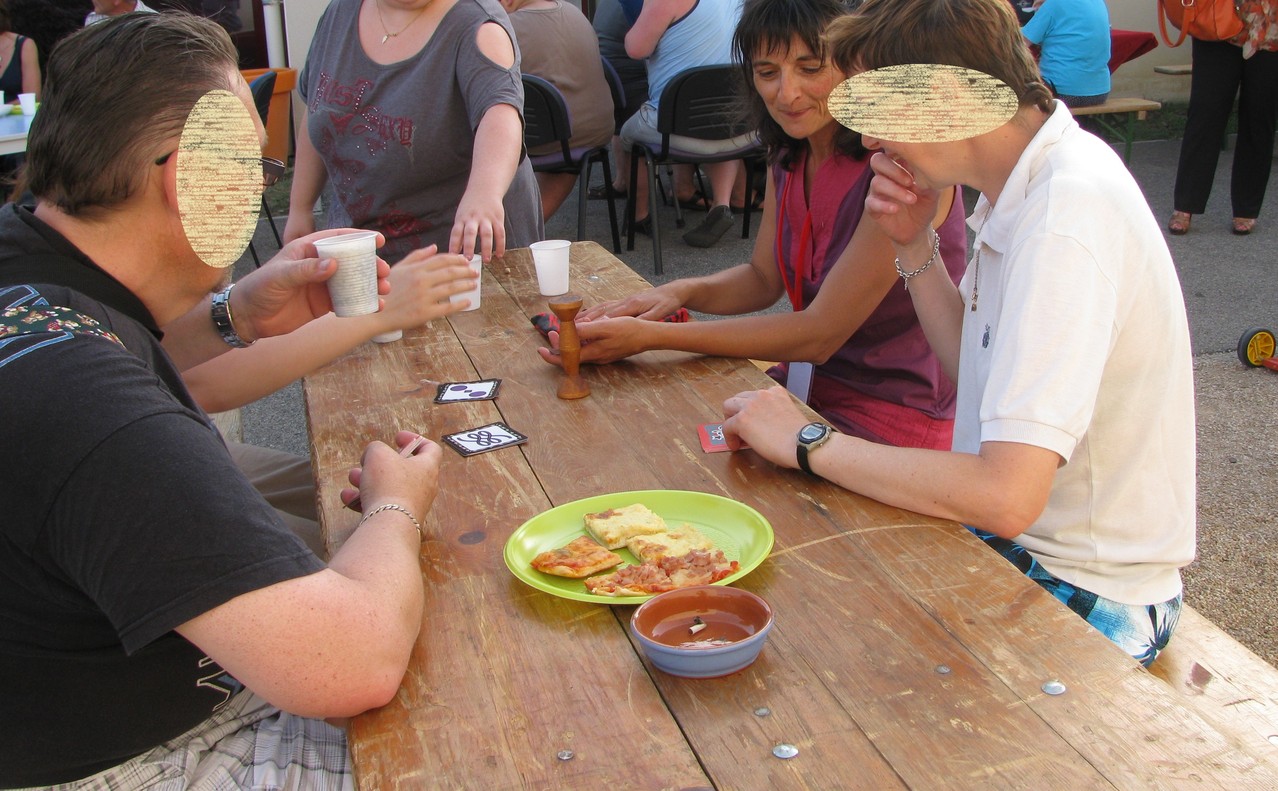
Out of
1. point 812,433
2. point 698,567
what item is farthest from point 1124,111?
point 698,567

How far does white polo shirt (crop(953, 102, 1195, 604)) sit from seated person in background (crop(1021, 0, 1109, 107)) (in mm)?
5394

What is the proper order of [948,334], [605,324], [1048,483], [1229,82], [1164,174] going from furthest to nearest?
[1164,174] < [1229,82] < [605,324] < [948,334] < [1048,483]

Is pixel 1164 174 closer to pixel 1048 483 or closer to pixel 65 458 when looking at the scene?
pixel 1048 483

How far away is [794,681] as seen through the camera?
1272mm

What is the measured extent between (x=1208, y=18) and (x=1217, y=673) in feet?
17.9

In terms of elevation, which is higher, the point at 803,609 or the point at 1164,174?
the point at 803,609

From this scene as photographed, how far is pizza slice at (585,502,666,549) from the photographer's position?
161cm

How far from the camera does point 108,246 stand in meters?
1.43

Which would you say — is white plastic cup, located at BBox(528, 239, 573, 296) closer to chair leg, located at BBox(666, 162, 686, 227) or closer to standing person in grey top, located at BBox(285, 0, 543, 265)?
standing person in grey top, located at BBox(285, 0, 543, 265)


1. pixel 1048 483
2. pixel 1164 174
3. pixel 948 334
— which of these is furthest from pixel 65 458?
pixel 1164 174

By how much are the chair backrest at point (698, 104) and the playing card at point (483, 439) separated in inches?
162

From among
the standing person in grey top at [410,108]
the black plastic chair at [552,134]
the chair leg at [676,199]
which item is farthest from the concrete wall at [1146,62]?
the standing person in grey top at [410,108]

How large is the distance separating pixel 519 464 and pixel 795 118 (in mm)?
1122

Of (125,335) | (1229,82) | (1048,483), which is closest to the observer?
(125,335)
